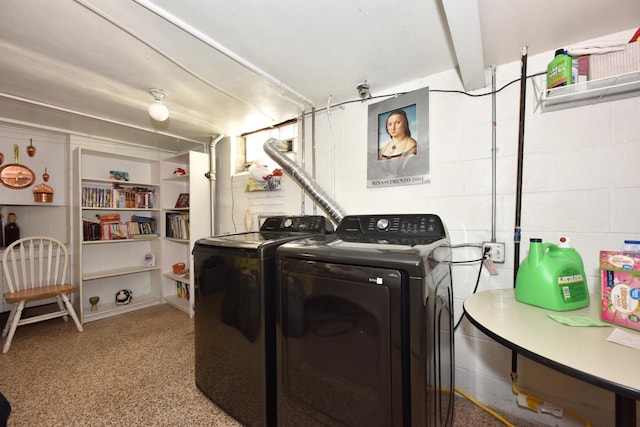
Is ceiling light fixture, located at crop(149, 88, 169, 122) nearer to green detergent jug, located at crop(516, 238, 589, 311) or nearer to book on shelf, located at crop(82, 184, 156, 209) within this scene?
book on shelf, located at crop(82, 184, 156, 209)

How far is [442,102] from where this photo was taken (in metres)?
1.71

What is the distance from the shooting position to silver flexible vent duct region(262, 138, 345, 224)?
1.99m

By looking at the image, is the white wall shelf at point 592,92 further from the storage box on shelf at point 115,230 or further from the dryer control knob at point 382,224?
the storage box on shelf at point 115,230

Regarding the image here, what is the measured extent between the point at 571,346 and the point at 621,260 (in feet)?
1.31

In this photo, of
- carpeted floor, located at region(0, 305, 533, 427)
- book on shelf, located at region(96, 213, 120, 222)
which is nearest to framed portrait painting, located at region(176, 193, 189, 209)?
book on shelf, located at region(96, 213, 120, 222)

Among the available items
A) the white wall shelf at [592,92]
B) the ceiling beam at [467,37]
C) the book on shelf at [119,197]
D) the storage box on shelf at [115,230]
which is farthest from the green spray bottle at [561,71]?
the book on shelf at [119,197]

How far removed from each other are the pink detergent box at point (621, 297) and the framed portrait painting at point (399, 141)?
1.02m

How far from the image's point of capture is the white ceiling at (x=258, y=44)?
3.89 feet

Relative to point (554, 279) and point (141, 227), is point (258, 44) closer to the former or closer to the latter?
point (554, 279)

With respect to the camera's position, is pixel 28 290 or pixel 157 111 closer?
pixel 157 111

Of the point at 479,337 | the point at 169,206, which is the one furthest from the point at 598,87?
the point at 169,206

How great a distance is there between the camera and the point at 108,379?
1.83 m

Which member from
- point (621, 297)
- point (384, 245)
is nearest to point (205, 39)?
point (384, 245)

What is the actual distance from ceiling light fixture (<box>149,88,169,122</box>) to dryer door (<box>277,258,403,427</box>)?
63.3 inches
